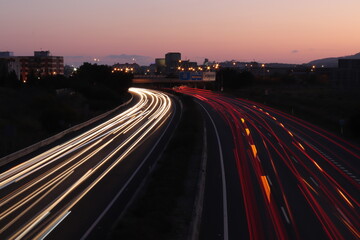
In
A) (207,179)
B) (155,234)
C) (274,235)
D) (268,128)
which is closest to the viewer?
(155,234)

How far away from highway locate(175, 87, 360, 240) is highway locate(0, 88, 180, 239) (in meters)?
3.98

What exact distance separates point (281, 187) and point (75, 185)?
391 inches

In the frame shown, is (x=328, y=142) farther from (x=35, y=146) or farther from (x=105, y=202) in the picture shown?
(x=105, y=202)

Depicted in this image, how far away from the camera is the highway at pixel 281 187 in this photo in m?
15.8

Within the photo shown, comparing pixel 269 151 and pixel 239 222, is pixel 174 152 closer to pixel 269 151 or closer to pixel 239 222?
pixel 269 151

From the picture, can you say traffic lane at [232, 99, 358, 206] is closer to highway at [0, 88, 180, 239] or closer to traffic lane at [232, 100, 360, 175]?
traffic lane at [232, 100, 360, 175]

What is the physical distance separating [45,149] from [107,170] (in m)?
8.97

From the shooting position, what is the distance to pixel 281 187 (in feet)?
71.9

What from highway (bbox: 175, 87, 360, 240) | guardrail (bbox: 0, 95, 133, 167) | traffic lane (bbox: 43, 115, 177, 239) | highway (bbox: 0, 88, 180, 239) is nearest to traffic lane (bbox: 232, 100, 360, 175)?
highway (bbox: 175, 87, 360, 240)

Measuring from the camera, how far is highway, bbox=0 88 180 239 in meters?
15.9

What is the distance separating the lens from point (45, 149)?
108ft

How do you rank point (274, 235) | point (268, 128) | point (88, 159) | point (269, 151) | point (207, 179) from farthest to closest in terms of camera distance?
point (268, 128) < point (269, 151) < point (88, 159) < point (207, 179) < point (274, 235)

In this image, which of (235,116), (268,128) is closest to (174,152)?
(268,128)

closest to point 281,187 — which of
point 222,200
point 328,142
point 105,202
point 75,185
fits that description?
point 222,200
